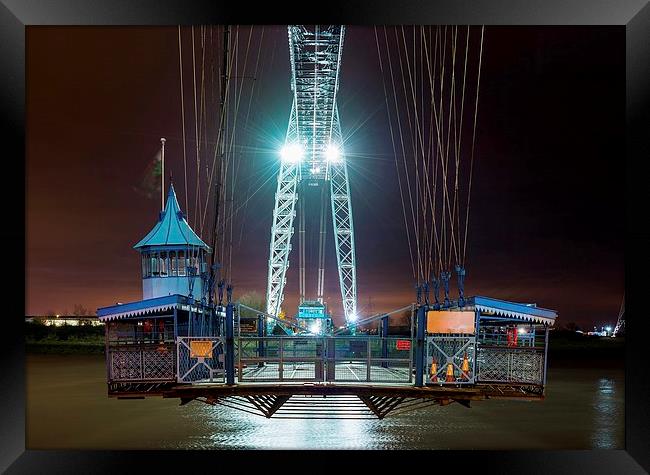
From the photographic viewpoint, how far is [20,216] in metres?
10.1

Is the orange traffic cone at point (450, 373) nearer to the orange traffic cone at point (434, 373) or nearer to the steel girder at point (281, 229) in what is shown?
the orange traffic cone at point (434, 373)

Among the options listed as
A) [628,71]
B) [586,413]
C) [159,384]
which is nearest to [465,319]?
[628,71]

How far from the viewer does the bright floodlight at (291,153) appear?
2866 cm

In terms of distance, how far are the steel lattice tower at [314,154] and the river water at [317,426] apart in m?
5.85

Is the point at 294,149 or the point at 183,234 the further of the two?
the point at 294,149

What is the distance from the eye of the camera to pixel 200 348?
1069cm

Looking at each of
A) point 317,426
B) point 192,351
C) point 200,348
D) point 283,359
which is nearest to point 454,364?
point 283,359

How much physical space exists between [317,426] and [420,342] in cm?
2222

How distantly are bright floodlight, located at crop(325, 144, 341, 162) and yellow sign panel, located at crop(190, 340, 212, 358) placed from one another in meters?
19.1

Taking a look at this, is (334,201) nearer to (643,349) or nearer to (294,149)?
(294,149)

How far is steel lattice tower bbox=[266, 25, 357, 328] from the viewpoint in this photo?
24.8 meters

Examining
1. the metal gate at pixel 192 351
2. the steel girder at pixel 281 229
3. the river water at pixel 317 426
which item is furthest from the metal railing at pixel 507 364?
the steel girder at pixel 281 229

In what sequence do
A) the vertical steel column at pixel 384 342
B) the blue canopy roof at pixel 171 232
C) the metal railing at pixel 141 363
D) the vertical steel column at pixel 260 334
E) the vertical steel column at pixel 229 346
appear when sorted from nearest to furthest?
1. the vertical steel column at pixel 229 346
2. the metal railing at pixel 141 363
3. the vertical steel column at pixel 384 342
4. the vertical steel column at pixel 260 334
5. the blue canopy roof at pixel 171 232
